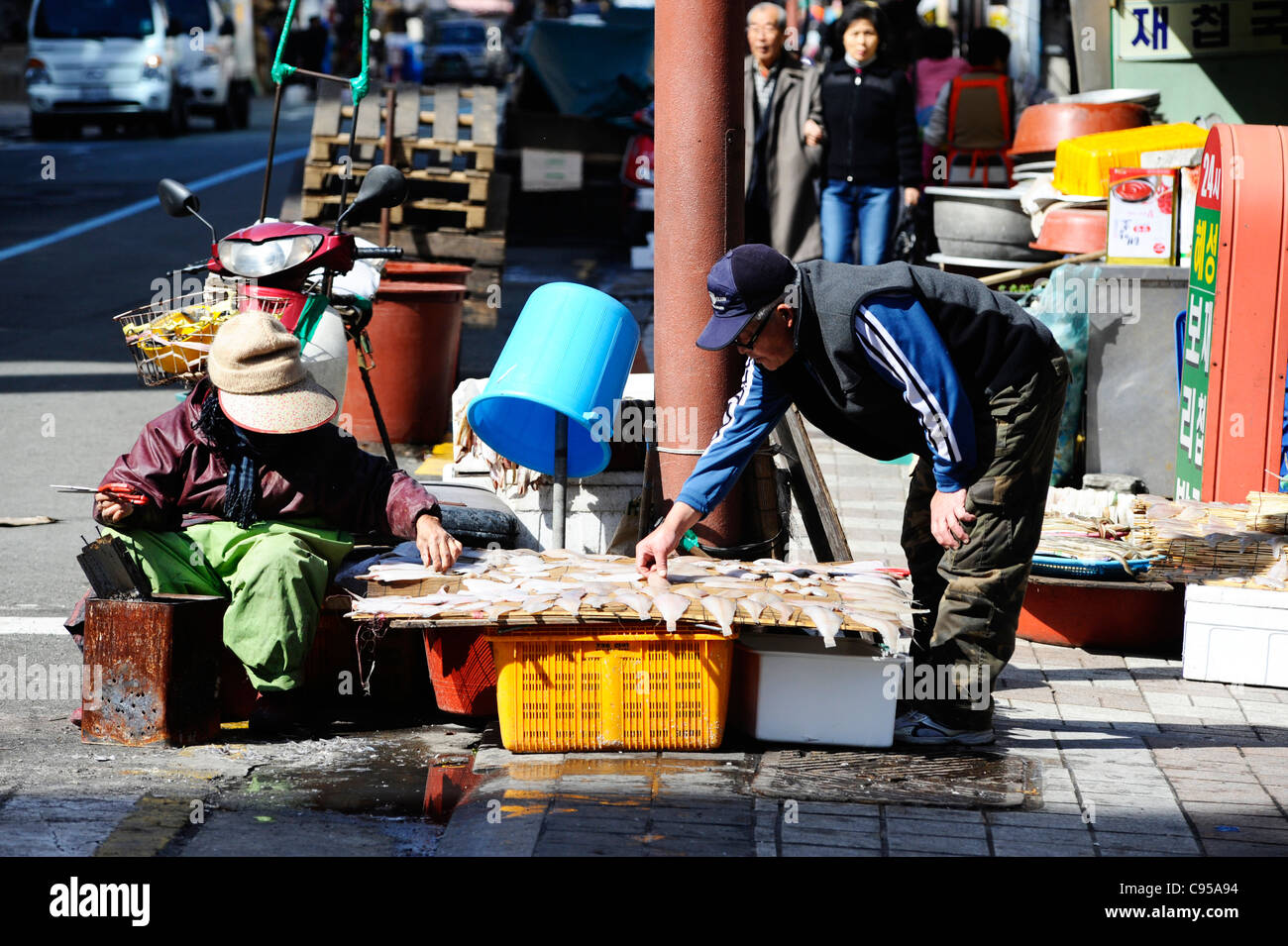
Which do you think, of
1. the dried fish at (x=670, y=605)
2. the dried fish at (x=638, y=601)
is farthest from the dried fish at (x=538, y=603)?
the dried fish at (x=670, y=605)

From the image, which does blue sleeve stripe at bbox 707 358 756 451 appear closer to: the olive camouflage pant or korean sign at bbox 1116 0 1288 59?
the olive camouflage pant

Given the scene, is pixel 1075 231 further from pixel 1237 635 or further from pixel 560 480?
pixel 560 480

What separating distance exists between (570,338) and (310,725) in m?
1.64

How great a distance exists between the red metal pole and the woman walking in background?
13.4 feet

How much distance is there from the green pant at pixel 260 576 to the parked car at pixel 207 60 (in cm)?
2184

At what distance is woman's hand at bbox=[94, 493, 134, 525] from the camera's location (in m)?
4.63

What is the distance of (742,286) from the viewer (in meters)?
4.13

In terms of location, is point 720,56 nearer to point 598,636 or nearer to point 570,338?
point 570,338

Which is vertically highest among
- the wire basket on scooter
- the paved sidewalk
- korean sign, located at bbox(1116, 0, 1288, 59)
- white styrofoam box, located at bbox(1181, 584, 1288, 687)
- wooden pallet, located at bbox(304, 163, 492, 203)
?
korean sign, located at bbox(1116, 0, 1288, 59)

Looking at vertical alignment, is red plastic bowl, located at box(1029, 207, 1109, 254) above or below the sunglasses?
above

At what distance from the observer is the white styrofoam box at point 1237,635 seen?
5414 mm

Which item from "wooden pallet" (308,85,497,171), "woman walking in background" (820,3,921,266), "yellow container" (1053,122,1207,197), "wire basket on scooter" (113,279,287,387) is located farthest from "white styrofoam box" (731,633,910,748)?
"wooden pallet" (308,85,497,171)

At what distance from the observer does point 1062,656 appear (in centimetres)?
580

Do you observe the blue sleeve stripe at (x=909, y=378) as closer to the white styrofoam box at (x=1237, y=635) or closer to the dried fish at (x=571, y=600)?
the dried fish at (x=571, y=600)
